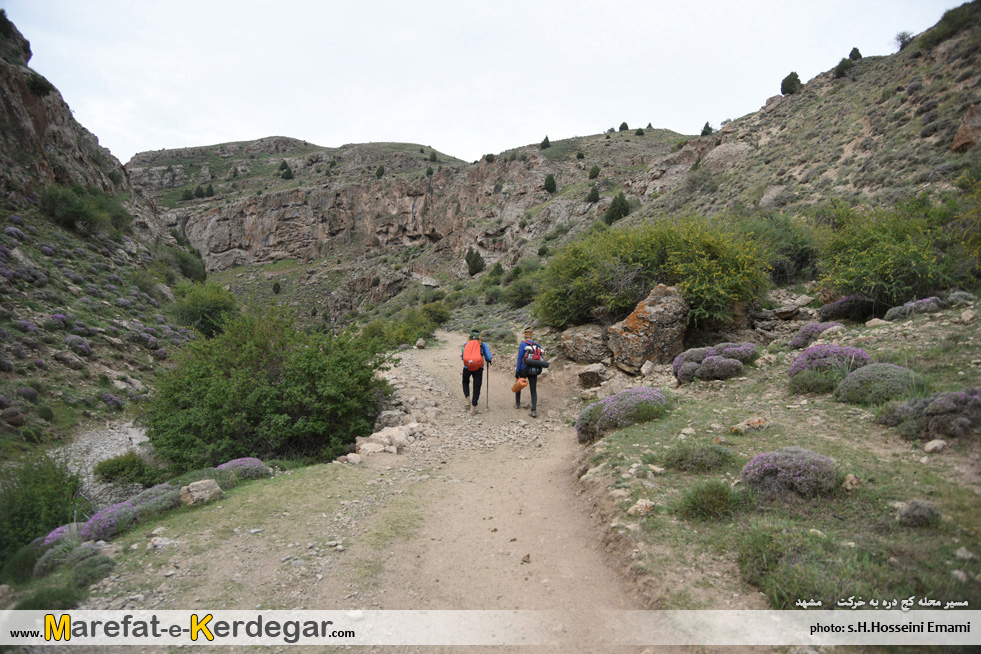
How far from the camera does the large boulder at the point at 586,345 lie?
42.4 feet

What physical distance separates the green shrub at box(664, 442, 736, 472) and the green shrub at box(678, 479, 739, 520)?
83 cm

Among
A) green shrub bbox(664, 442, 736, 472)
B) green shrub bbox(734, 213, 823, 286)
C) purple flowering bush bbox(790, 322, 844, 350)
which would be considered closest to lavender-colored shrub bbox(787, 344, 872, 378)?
purple flowering bush bbox(790, 322, 844, 350)

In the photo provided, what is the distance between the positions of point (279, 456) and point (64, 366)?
12161 millimetres

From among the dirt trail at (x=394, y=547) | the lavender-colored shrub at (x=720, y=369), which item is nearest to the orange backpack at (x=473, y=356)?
the dirt trail at (x=394, y=547)

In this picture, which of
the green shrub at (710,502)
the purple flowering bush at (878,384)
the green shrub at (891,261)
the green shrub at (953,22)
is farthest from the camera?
the green shrub at (953,22)

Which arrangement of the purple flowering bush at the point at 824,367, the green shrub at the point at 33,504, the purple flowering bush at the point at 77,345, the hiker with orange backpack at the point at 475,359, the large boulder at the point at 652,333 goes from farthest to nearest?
the purple flowering bush at the point at 77,345 < the large boulder at the point at 652,333 < the hiker with orange backpack at the point at 475,359 < the purple flowering bush at the point at 824,367 < the green shrub at the point at 33,504

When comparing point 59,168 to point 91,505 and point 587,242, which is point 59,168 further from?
point 587,242

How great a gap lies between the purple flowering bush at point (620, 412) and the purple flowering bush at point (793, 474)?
2862 mm

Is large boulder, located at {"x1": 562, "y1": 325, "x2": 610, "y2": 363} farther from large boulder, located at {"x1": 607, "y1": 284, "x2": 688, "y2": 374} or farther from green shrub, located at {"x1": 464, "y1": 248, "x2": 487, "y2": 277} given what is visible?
green shrub, located at {"x1": 464, "y1": 248, "x2": 487, "y2": 277}

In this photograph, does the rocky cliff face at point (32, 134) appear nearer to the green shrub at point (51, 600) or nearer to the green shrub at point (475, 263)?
the green shrub at point (51, 600)

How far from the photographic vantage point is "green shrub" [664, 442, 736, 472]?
5473 millimetres

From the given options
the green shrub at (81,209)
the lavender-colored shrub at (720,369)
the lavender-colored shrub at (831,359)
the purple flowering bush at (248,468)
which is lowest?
the purple flowering bush at (248,468)

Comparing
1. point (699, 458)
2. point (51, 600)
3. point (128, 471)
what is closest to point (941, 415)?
point (699, 458)

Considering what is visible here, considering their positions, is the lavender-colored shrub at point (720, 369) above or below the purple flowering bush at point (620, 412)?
above
